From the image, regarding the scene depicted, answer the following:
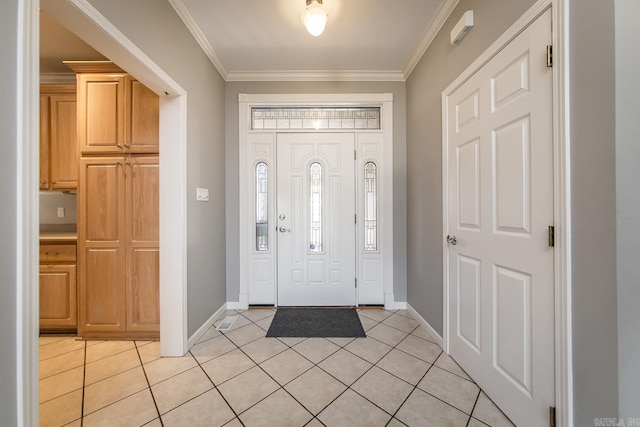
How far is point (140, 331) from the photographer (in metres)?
2.06

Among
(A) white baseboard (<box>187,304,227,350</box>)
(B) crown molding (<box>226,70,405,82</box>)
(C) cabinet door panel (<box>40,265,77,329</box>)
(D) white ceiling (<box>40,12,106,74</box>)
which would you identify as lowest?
(A) white baseboard (<box>187,304,227,350</box>)

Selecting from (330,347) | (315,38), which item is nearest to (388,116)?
(315,38)

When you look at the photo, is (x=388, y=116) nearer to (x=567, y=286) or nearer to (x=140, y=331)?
(x=567, y=286)

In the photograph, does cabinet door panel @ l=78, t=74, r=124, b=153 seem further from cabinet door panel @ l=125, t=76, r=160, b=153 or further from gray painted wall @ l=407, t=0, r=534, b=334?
gray painted wall @ l=407, t=0, r=534, b=334

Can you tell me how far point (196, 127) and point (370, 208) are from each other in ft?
6.61

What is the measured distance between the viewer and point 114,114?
2.07 m

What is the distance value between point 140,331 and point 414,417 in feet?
7.45

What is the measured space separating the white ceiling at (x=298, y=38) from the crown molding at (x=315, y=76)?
10 mm

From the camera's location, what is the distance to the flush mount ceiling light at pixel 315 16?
5.37 feet

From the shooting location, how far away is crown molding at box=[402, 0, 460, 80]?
1802 mm

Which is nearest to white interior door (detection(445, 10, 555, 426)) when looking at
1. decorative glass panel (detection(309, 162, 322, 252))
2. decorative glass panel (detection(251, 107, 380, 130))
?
decorative glass panel (detection(251, 107, 380, 130))

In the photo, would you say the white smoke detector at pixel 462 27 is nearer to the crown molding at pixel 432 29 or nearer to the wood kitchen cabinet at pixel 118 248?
the crown molding at pixel 432 29

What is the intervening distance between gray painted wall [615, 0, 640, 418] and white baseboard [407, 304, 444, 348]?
1.24 metres

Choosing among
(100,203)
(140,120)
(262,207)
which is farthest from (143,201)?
(262,207)
